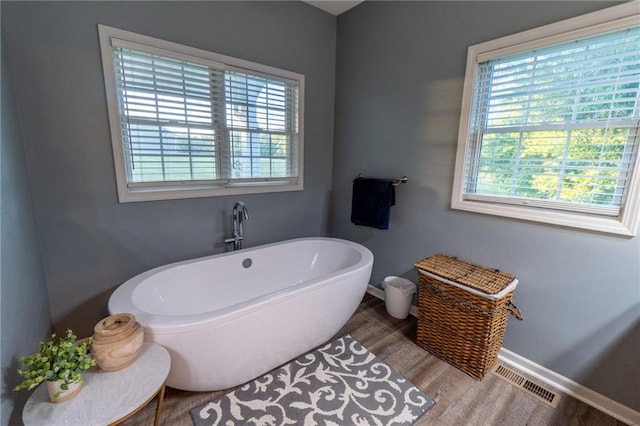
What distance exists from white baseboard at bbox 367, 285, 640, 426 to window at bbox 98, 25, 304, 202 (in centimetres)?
224

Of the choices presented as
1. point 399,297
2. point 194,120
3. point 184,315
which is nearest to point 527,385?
point 399,297

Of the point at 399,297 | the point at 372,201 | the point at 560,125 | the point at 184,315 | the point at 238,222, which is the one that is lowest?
the point at 399,297

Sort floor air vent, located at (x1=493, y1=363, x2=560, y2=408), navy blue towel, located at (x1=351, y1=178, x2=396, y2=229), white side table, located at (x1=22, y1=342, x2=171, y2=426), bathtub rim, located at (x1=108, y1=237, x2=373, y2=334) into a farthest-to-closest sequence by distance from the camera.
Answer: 1. navy blue towel, located at (x1=351, y1=178, x2=396, y2=229)
2. floor air vent, located at (x1=493, y1=363, x2=560, y2=408)
3. bathtub rim, located at (x1=108, y1=237, x2=373, y2=334)
4. white side table, located at (x1=22, y1=342, x2=171, y2=426)

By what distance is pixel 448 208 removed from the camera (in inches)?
83.4

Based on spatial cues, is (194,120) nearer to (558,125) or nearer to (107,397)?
(107,397)

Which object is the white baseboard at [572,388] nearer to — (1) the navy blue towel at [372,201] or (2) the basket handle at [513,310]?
Answer: (2) the basket handle at [513,310]

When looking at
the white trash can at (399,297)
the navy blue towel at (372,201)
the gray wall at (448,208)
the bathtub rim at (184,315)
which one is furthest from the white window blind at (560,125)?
the bathtub rim at (184,315)

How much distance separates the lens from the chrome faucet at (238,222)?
2.30m

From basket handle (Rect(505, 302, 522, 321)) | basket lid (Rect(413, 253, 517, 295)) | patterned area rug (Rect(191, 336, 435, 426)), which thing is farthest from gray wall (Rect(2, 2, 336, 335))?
basket handle (Rect(505, 302, 522, 321))

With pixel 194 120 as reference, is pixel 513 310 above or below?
below

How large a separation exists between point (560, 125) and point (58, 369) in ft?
8.70

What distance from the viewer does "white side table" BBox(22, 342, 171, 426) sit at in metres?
0.94

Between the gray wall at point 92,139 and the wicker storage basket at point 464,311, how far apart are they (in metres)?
1.63

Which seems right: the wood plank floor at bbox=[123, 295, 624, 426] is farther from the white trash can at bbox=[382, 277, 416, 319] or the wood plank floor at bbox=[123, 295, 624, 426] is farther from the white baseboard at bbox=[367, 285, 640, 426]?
the white trash can at bbox=[382, 277, 416, 319]
